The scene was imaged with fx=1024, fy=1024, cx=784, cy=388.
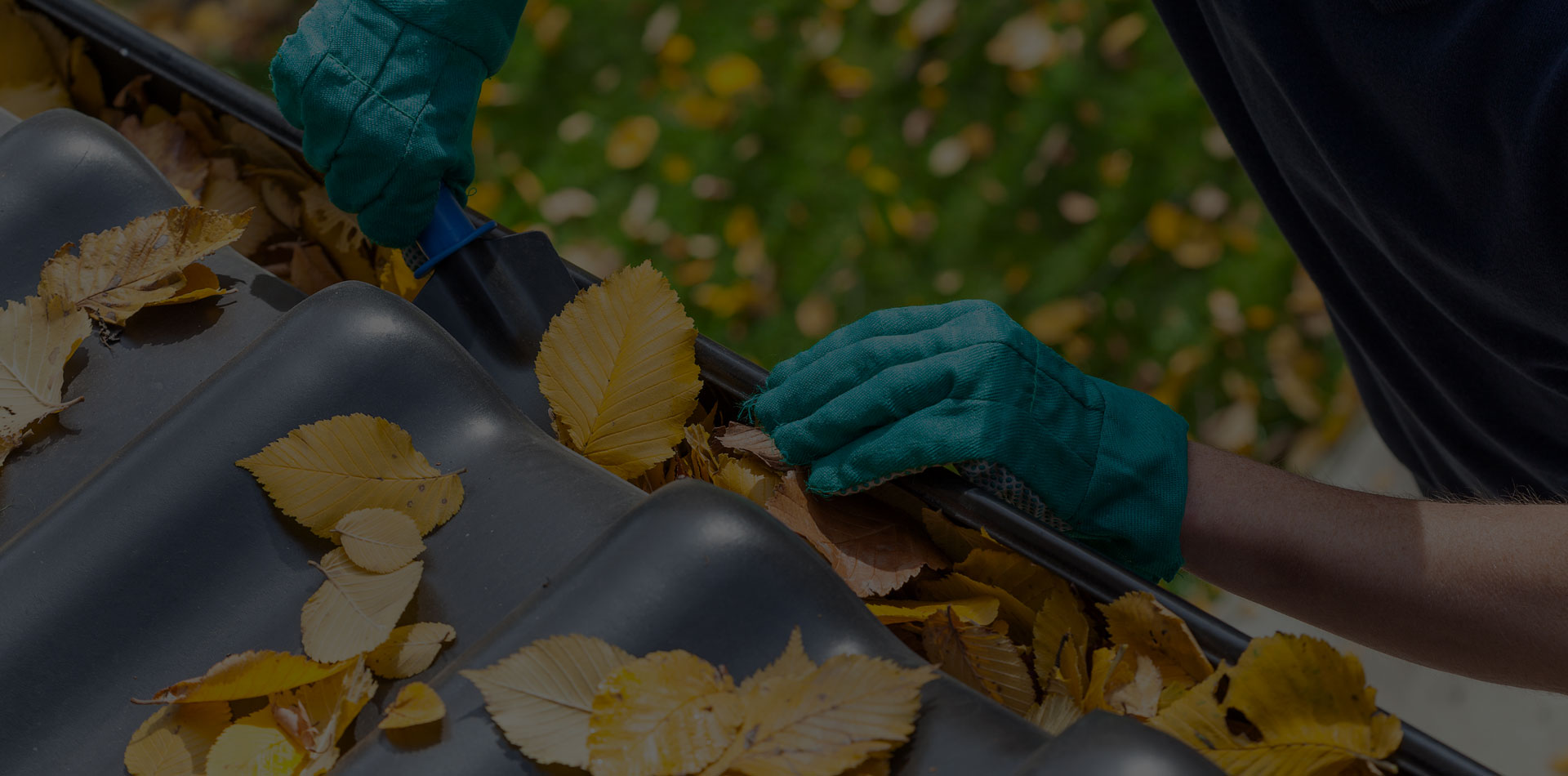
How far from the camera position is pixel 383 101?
3.82 feet

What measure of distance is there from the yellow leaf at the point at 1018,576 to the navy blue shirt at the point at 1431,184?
24.2 inches

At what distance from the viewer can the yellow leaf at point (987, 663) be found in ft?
2.82

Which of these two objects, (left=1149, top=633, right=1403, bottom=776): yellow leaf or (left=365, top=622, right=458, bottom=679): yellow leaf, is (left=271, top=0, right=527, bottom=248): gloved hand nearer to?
(left=365, top=622, right=458, bottom=679): yellow leaf

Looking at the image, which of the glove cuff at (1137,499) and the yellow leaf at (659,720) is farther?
the glove cuff at (1137,499)

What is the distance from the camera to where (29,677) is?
0.78 m

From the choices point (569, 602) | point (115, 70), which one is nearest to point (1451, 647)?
point (569, 602)

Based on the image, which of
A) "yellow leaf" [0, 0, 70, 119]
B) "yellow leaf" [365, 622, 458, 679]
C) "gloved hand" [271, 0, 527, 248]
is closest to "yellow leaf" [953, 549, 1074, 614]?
"yellow leaf" [365, 622, 458, 679]

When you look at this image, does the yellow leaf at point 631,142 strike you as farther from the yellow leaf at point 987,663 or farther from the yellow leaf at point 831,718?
the yellow leaf at point 831,718

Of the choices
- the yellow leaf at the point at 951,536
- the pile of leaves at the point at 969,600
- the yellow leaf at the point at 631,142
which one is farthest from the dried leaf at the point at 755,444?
the yellow leaf at the point at 631,142

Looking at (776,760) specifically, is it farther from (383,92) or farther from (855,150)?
(855,150)

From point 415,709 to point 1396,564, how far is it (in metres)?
0.91

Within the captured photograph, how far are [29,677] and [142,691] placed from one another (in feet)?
0.26

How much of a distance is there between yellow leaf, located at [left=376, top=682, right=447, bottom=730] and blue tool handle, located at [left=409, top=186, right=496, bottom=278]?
1.74ft

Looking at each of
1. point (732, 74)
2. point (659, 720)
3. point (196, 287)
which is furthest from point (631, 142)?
point (659, 720)
